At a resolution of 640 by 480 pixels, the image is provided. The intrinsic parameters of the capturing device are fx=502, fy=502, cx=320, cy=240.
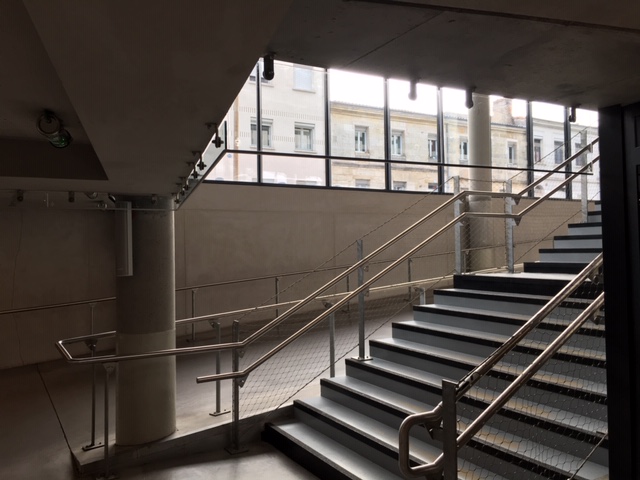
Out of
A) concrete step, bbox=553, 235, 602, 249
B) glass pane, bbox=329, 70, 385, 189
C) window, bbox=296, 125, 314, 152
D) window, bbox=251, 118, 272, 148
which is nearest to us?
concrete step, bbox=553, 235, 602, 249

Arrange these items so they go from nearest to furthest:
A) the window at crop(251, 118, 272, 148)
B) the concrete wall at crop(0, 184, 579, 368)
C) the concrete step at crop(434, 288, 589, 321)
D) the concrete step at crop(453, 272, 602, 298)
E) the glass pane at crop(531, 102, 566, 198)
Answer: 1. the concrete step at crop(434, 288, 589, 321)
2. the concrete step at crop(453, 272, 602, 298)
3. the concrete wall at crop(0, 184, 579, 368)
4. the window at crop(251, 118, 272, 148)
5. the glass pane at crop(531, 102, 566, 198)

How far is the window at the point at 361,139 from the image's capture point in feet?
27.8

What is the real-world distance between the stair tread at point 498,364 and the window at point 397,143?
5439 millimetres

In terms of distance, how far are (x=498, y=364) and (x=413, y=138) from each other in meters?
6.64

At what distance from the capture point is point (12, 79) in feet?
5.52

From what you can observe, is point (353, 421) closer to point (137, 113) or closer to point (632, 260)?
point (632, 260)

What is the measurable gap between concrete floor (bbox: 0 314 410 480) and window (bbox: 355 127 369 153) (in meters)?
4.71

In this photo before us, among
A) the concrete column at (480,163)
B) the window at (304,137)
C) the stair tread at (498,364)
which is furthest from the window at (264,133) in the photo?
the stair tread at (498,364)

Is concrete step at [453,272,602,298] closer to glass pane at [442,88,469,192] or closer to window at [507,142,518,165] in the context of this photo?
glass pane at [442,88,469,192]

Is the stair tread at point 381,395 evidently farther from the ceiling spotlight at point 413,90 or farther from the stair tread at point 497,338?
the ceiling spotlight at point 413,90

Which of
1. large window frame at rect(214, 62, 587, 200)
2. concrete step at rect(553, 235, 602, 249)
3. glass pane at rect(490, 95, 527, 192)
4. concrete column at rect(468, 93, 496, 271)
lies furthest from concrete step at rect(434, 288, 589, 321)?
glass pane at rect(490, 95, 527, 192)

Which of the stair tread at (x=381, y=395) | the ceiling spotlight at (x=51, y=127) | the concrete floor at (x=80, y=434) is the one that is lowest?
the concrete floor at (x=80, y=434)

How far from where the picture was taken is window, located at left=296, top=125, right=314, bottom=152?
7.76 meters

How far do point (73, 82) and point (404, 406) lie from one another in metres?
2.59
